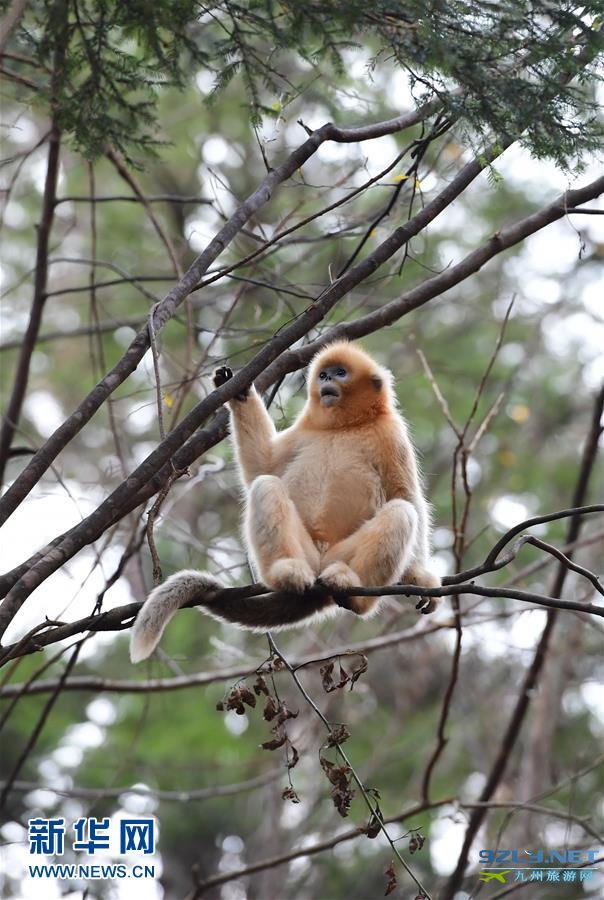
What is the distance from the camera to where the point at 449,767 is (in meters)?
11.6

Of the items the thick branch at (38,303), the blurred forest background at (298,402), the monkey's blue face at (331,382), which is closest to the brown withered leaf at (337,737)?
the blurred forest background at (298,402)

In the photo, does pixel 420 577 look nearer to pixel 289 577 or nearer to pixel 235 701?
pixel 289 577

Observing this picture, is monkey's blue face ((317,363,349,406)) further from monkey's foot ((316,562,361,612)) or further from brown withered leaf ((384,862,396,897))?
brown withered leaf ((384,862,396,897))

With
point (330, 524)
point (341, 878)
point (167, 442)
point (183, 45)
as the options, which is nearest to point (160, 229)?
point (183, 45)

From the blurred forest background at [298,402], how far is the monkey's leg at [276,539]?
1.16ft

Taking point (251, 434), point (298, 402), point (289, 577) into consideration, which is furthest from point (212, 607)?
point (298, 402)

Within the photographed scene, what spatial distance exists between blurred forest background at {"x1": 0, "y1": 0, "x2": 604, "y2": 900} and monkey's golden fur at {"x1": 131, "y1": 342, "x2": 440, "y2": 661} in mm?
244

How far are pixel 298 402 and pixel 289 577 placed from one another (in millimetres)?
3925

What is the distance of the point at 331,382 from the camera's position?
5.11m

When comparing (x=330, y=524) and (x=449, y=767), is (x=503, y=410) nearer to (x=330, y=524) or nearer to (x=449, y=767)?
(x=449, y=767)

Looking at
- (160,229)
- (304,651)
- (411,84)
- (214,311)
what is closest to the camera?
(411,84)

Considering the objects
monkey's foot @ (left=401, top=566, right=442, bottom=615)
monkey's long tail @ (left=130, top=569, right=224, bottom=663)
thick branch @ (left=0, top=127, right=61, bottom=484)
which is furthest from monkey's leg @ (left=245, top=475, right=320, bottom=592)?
thick branch @ (left=0, top=127, right=61, bottom=484)

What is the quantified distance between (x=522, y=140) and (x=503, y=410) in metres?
7.81

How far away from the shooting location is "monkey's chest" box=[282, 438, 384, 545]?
4.74 m
